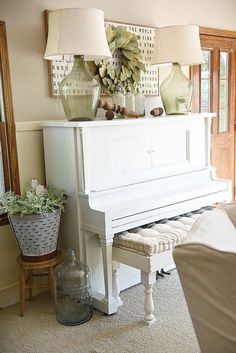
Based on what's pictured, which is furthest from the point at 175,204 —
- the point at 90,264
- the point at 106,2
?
the point at 106,2

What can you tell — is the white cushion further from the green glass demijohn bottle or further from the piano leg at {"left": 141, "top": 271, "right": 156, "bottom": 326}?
the green glass demijohn bottle

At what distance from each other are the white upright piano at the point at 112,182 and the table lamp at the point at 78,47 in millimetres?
158

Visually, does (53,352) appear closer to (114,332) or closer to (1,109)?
(114,332)

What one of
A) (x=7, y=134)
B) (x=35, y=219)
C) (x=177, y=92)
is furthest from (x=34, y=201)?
(x=177, y=92)

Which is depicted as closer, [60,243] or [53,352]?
[53,352]

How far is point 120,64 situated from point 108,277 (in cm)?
167

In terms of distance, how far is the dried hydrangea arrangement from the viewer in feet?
8.09

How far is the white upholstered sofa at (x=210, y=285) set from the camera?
46.3 inches

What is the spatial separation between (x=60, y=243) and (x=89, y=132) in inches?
33.3

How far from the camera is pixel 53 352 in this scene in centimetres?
221

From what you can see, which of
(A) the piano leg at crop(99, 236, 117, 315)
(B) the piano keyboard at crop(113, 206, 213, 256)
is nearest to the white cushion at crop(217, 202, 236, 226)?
(B) the piano keyboard at crop(113, 206, 213, 256)

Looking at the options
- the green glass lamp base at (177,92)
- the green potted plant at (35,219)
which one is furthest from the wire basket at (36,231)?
the green glass lamp base at (177,92)

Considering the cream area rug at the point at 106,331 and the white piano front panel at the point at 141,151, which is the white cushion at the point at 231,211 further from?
the white piano front panel at the point at 141,151

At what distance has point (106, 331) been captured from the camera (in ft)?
7.85
